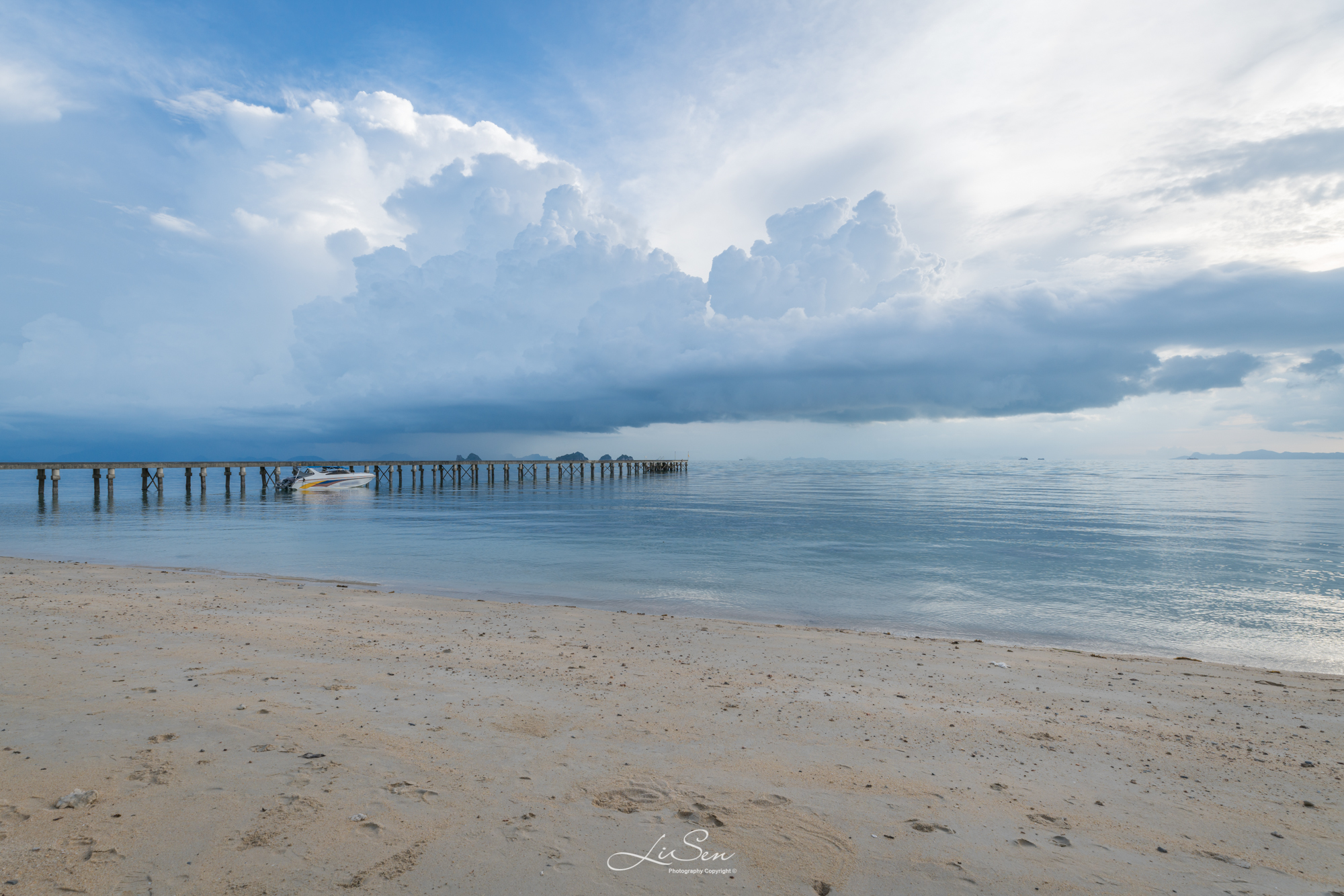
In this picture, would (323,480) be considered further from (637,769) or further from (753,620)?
(637,769)

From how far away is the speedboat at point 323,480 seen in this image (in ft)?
240

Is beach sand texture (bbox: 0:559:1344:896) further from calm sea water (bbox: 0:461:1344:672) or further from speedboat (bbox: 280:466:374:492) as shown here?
speedboat (bbox: 280:466:374:492)

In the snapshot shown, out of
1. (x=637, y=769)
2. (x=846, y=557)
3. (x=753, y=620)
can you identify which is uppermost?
(x=637, y=769)

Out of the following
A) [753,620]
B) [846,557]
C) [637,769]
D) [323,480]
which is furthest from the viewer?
[323,480]

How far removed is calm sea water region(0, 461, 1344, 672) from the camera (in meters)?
14.9

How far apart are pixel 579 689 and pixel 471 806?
3.05m

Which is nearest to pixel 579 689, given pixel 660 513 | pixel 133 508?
pixel 660 513

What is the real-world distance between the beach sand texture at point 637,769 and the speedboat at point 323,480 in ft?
234

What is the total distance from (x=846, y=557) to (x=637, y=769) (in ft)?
67.7

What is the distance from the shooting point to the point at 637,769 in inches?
214

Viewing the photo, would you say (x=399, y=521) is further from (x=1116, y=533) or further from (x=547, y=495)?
(x=1116, y=533)

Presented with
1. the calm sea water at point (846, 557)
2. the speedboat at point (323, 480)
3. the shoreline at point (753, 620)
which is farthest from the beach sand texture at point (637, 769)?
the speedboat at point (323, 480)

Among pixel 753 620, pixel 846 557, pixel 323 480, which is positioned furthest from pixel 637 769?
pixel 323 480

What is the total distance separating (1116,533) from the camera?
3359cm
